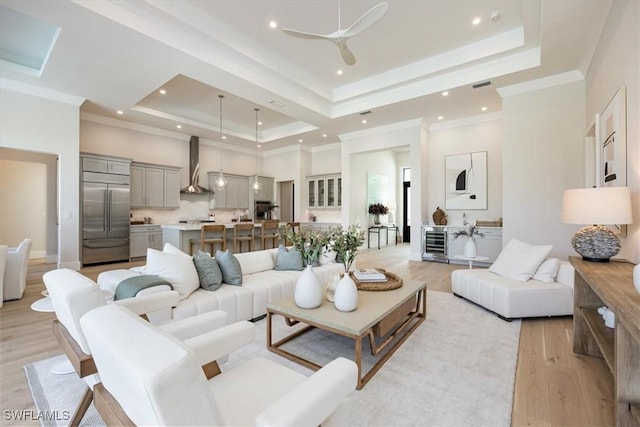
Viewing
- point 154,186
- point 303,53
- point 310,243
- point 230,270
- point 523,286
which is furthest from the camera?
point 154,186

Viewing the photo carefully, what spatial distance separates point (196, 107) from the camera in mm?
6996

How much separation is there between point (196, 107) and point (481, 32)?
6034 millimetres

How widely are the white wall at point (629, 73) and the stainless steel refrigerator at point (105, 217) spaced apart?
26.6 ft

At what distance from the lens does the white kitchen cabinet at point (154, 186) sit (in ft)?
22.9

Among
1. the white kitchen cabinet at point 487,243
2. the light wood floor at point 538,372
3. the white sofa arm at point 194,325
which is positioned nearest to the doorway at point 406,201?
the white kitchen cabinet at point 487,243

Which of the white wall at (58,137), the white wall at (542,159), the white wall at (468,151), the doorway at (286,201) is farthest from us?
the doorway at (286,201)

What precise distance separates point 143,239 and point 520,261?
24.4ft

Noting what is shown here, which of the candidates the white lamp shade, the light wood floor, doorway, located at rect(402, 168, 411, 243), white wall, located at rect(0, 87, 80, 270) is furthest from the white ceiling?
doorway, located at rect(402, 168, 411, 243)

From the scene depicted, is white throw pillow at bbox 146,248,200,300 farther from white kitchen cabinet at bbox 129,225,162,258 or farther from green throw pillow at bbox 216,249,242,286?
white kitchen cabinet at bbox 129,225,162,258

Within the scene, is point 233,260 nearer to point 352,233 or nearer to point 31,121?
point 352,233

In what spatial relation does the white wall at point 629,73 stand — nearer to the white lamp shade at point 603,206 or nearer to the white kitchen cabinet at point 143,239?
the white lamp shade at point 603,206

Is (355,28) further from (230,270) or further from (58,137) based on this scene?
(58,137)

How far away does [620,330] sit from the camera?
1480mm

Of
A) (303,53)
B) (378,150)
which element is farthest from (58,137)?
(378,150)
